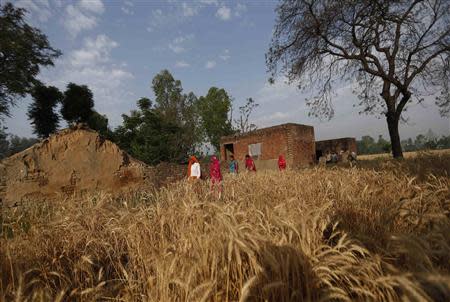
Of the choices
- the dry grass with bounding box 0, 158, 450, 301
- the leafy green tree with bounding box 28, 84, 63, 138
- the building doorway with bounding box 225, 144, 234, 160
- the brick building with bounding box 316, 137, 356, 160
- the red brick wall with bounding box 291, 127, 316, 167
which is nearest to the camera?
the dry grass with bounding box 0, 158, 450, 301

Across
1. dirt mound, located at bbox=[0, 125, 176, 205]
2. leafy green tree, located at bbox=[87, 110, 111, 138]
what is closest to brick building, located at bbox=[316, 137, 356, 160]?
leafy green tree, located at bbox=[87, 110, 111, 138]

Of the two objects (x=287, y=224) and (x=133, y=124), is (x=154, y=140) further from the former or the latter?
(x=287, y=224)

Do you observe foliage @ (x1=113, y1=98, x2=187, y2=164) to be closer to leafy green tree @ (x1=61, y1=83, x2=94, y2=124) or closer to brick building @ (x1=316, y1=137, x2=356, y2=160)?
leafy green tree @ (x1=61, y1=83, x2=94, y2=124)

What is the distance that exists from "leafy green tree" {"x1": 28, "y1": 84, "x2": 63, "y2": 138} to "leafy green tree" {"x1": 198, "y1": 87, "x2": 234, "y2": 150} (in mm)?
21230

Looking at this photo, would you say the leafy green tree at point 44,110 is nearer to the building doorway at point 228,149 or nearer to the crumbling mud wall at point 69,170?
the building doorway at point 228,149

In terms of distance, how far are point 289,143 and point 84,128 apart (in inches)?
613

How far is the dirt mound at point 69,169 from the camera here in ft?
25.0

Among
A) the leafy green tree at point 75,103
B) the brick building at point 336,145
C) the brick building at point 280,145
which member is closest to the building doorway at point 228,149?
the brick building at point 280,145

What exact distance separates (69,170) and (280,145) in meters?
16.4

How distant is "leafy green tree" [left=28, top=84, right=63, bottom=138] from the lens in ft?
79.1

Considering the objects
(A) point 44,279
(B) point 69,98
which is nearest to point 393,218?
(A) point 44,279

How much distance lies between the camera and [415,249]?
1606 millimetres

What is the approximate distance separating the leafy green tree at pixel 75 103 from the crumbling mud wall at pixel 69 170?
60.7 ft

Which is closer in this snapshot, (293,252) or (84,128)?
(293,252)
